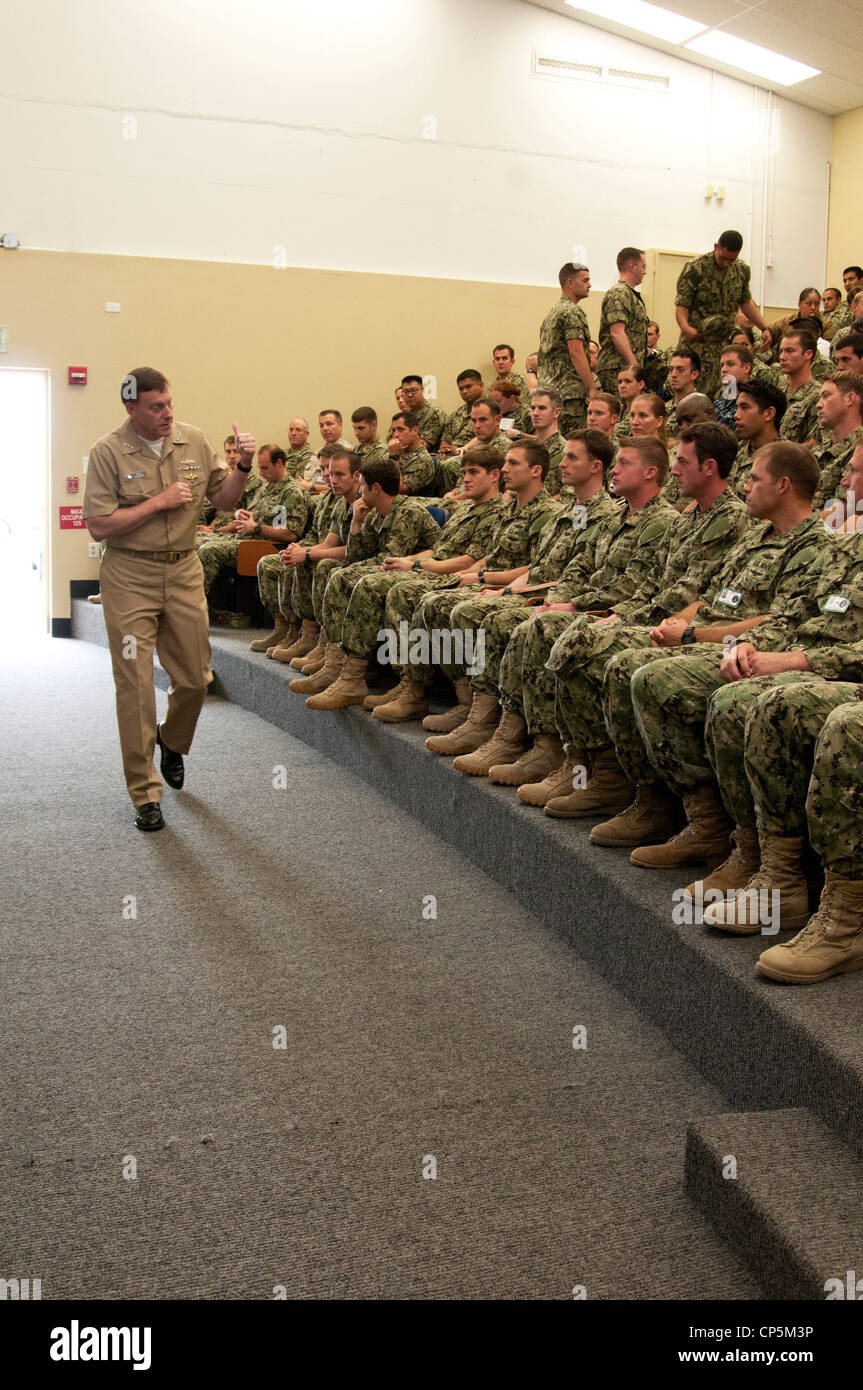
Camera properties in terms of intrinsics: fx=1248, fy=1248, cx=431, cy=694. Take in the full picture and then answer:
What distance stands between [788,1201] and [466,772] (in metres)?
2.16

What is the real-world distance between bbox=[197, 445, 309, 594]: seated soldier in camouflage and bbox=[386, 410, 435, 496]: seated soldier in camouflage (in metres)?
0.60

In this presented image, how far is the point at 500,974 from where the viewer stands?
286 cm

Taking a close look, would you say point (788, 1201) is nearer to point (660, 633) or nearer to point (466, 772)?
point (660, 633)

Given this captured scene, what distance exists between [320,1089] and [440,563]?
2.86m

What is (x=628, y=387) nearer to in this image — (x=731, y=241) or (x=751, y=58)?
(x=731, y=241)

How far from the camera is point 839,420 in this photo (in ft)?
14.6

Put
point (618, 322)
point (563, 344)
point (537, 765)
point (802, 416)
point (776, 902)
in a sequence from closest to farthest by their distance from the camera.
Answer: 1. point (776, 902)
2. point (537, 765)
3. point (802, 416)
4. point (563, 344)
5. point (618, 322)

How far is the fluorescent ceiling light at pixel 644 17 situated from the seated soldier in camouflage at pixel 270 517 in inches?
185

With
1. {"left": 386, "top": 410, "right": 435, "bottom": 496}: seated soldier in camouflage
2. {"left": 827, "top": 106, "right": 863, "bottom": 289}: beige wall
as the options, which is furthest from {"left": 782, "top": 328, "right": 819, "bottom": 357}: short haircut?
{"left": 827, "top": 106, "right": 863, "bottom": 289}: beige wall

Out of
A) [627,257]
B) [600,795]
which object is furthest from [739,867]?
[627,257]

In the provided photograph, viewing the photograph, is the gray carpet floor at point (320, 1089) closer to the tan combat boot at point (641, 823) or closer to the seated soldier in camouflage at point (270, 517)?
the tan combat boot at point (641, 823)

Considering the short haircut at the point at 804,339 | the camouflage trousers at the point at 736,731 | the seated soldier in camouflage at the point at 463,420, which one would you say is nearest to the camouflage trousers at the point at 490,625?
the camouflage trousers at the point at 736,731

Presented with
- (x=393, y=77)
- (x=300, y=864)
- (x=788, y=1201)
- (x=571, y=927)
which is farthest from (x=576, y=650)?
(x=393, y=77)

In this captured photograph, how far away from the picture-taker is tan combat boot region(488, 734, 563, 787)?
11.9 feet
